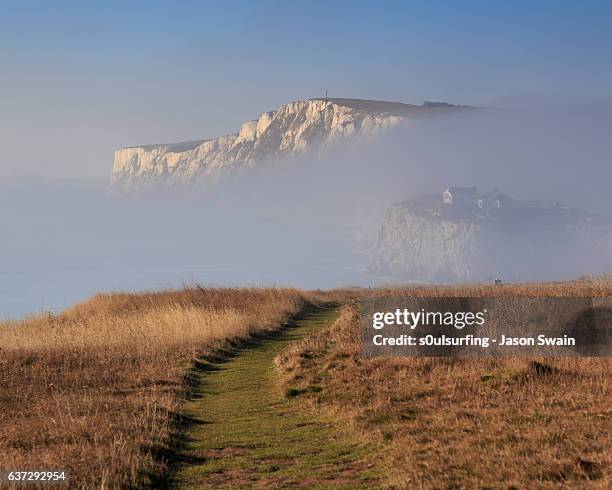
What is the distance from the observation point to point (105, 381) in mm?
17672

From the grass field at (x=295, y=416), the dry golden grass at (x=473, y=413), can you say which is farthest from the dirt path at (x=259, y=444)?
the dry golden grass at (x=473, y=413)

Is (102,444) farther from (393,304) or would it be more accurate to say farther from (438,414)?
(393,304)

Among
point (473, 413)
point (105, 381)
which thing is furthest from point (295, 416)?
point (105, 381)

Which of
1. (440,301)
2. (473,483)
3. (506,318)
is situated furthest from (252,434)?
(440,301)

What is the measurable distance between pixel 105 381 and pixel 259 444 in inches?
266

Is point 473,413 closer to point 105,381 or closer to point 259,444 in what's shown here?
point 259,444

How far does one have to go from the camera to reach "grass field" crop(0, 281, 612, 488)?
9625mm

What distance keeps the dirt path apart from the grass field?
32mm

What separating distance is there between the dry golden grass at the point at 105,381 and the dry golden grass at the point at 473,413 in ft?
9.78

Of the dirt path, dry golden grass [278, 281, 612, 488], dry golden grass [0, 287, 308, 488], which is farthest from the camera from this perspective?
dry golden grass [0, 287, 308, 488]

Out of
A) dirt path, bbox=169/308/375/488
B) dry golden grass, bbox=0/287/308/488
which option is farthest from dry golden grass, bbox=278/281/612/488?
dry golden grass, bbox=0/287/308/488

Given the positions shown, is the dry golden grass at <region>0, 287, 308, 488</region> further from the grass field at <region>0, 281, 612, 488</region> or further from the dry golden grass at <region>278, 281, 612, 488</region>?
the dry golden grass at <region>278, 281, 612, 488</region>

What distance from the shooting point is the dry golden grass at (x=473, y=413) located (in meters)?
8.98

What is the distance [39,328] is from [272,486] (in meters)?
22.6
